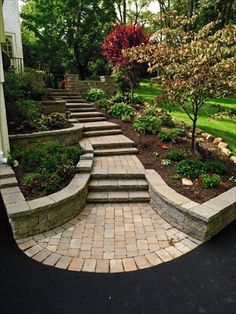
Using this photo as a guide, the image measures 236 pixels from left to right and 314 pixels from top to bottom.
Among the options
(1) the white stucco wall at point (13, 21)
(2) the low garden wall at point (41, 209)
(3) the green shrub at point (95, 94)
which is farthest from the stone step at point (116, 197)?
(1) the white stucco wall at point (13, 21)

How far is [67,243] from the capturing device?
374 cm

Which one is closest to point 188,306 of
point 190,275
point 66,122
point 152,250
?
point 190,275

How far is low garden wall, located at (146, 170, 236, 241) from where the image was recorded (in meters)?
3.80

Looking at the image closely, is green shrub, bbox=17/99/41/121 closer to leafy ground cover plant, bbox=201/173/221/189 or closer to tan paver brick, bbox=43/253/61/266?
tan paver brick, bbox=43/253/61/266

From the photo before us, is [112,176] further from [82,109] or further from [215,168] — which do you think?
[82,109]

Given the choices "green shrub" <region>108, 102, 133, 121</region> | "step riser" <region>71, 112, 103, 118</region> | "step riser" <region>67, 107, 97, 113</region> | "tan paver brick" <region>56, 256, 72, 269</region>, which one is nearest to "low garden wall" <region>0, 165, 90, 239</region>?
"tan paver brick" <region>56, 256, 72, 269</region>

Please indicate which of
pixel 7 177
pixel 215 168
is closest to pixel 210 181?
pixel 215 168

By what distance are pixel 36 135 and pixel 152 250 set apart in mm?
4242

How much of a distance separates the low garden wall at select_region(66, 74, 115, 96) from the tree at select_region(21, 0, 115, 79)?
243 centimetres

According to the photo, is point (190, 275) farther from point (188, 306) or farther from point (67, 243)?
point (67, 243)

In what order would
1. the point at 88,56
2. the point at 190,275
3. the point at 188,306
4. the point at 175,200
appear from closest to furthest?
the point at 188,306 → the point at 190,275 → the point at 175,200 → the point at 88,56

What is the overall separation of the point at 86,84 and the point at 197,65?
8164mm

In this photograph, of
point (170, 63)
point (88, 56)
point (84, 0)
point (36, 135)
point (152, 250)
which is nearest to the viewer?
point (152, 250)

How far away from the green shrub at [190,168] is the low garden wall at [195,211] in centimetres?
69
